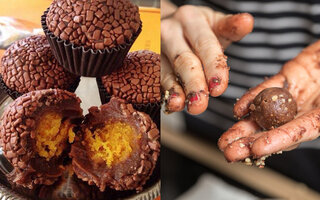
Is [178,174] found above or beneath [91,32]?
beneath

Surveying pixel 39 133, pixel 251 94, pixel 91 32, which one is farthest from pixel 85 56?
pixel 251 94

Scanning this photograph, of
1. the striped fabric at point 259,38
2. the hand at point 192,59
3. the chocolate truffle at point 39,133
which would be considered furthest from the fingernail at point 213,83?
the chocolate truffle at point 39,133

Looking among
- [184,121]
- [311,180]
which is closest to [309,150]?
[311,180]

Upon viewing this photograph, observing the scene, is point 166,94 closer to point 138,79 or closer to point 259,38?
point 138,79

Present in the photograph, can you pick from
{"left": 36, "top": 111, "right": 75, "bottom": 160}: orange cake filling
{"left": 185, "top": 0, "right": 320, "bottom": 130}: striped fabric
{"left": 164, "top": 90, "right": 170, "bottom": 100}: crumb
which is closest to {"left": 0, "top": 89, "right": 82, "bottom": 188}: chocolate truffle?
{"left": 36, "top": 111, "right": 75, "bottom": 160}: orange cake filling

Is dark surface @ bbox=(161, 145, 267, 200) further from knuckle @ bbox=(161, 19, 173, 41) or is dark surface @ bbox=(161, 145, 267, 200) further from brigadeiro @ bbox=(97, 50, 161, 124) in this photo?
knuckle @ bbox=(161, 19, 173, 41)

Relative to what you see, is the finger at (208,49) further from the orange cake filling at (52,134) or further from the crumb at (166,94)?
the orange cake filling at (52,134)
